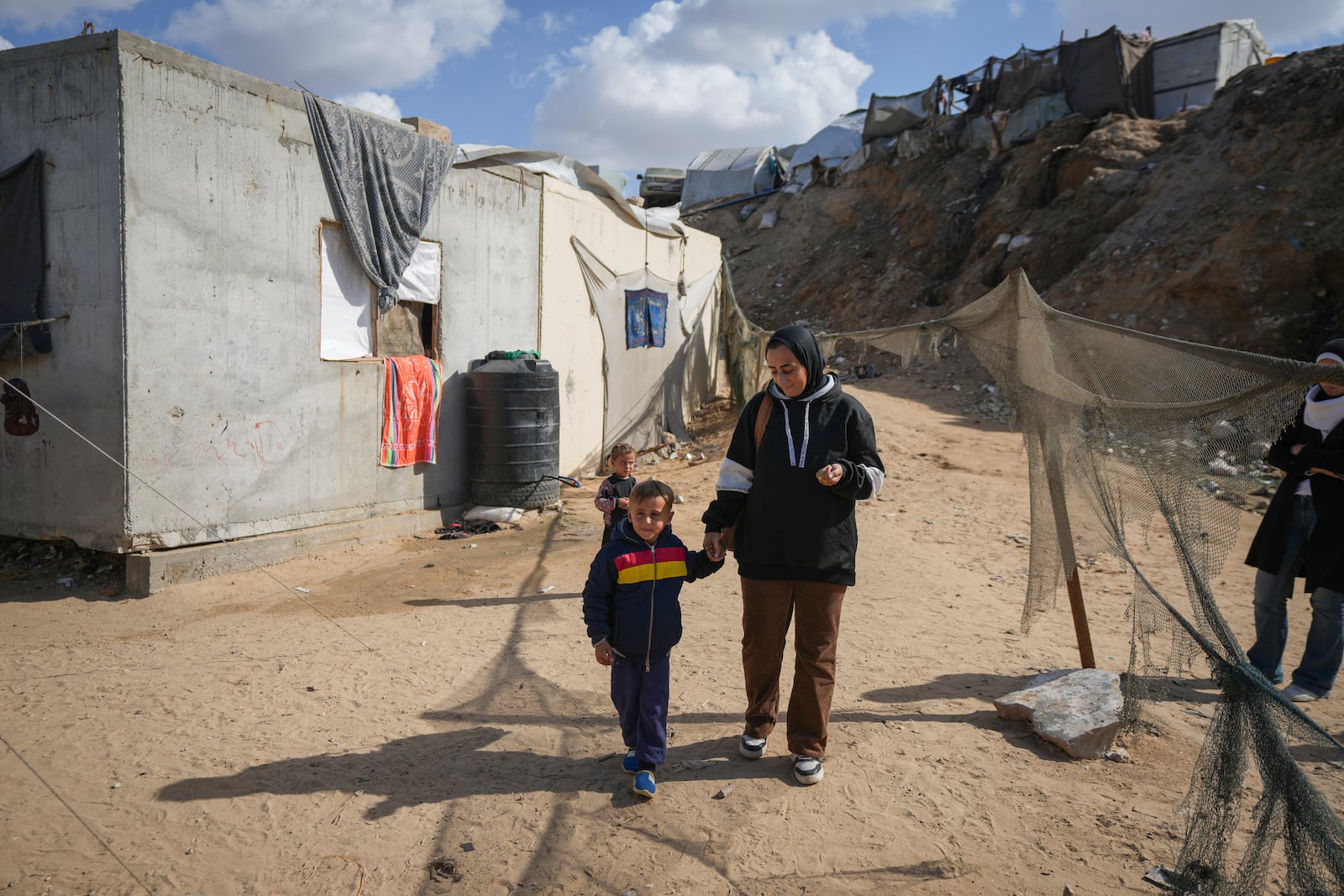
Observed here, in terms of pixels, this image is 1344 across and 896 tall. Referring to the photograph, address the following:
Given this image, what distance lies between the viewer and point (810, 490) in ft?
9.64

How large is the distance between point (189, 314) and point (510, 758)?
3992 mm

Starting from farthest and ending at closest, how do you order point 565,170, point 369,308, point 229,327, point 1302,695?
point 565,170
point 369,308
point 229,327
point 1302,695

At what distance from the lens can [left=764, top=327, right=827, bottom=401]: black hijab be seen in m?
2.89

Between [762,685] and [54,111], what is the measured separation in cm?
572

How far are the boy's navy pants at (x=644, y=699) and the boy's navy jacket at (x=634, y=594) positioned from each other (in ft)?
0.23

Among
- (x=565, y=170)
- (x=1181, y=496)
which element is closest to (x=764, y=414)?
(x=1181, y=496)

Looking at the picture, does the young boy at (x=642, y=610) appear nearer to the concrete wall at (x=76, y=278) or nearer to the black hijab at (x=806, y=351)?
the black hijab at (x=806, y=351)

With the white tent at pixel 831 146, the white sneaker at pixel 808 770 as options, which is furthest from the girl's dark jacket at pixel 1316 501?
the white tent at pixel 831 146

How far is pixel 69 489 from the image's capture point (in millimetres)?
5629

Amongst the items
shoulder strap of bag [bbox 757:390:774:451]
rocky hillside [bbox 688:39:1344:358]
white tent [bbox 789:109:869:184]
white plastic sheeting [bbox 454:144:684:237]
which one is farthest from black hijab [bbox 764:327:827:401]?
white tent [bbox 789:109:869:184]

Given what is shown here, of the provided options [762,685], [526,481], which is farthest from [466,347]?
[762,685]

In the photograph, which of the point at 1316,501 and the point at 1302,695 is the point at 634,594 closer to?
the point at 1316,501

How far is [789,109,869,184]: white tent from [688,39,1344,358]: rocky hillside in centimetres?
223

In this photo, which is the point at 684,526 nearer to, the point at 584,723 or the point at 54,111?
the point at 584,723
